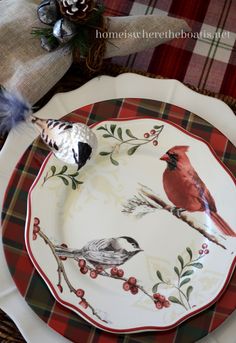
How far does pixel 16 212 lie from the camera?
0.70 meters

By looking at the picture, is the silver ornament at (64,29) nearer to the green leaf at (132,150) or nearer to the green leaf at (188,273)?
the green leaf at (132,150)

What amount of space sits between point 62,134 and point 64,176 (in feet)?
0.28

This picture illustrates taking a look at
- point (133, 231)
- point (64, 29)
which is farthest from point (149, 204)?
point (64, 29)

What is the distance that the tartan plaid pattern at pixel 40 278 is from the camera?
0.66m

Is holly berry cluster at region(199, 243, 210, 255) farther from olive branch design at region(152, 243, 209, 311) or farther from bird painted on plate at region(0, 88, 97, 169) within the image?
bird painted on plate at region(0, 88, 97, 169)

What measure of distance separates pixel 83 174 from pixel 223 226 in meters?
0.20

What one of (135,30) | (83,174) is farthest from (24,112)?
(135,30)

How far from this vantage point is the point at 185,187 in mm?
715

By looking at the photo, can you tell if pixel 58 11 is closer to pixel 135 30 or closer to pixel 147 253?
pixel 135 30

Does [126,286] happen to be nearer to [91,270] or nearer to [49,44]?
[91,270]

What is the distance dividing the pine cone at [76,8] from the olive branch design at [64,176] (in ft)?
0.65

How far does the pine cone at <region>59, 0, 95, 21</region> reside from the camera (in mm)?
657

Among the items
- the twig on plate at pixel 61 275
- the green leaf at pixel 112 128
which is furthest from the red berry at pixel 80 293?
the green leaf at pixel 112 128

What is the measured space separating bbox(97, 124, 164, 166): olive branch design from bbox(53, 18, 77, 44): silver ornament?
0.43 feet
